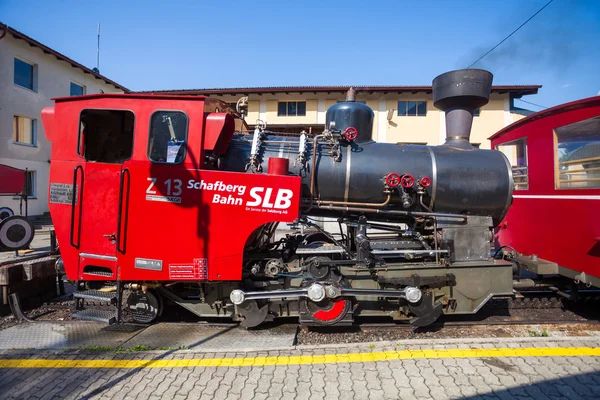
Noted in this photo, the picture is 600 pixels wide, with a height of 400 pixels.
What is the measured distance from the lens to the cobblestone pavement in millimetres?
3088

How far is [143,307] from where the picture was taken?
4.65 m

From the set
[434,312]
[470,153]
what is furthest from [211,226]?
[470,153]

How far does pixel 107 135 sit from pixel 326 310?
3.89m

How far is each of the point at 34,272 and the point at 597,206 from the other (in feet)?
25.1

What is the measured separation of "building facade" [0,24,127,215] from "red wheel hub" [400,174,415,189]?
1864 cm

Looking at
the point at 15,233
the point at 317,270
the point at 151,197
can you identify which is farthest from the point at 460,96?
the point at 15,233

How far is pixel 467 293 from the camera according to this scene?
14.5 ft

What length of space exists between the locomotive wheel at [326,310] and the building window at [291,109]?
1913 centimetres

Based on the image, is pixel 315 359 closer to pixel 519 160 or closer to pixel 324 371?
pixel 324 371

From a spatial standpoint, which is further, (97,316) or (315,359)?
(97,316)

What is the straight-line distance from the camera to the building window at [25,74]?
17203 millimetres

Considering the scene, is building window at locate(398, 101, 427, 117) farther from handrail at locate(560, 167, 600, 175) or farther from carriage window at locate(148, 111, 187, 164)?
carriage window at locate(148, 111, 187, 164)

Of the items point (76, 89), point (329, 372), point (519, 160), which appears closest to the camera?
point (329, 372)

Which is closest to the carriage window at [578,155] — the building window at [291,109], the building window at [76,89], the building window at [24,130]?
the building window at [291,109]
